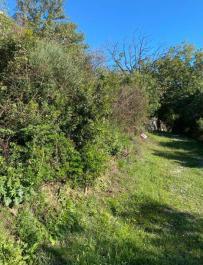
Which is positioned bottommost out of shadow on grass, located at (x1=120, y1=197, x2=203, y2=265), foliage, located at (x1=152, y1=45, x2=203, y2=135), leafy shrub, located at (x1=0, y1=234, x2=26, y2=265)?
shadow on grass, located at (x1=120, y1=197, x2=203, y2=265)

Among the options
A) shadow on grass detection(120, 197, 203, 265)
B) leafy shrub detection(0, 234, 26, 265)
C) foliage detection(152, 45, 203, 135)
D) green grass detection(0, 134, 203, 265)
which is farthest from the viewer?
foliage detection(152, 45, 203, 135)

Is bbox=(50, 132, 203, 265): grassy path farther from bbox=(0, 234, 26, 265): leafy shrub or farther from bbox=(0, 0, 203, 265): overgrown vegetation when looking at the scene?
bbox=(0, 234, 26, 265): leafy shrub

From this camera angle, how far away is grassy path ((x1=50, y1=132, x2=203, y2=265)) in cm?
518

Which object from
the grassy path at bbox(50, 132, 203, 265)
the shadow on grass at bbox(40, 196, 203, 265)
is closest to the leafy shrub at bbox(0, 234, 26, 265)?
the shadow on grass at bbox(40, 196, 203, 265)

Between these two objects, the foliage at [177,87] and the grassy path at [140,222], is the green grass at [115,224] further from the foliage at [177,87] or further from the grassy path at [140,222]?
the foliage at [177,87]

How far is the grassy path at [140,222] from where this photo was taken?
17.0ft

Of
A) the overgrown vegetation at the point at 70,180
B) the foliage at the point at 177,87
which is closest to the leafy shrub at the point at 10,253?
the overgrown vegetation at the point at 70,180

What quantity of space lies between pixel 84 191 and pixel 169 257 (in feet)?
7.76

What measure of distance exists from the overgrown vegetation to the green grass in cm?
2

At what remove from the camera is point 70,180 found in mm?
6715

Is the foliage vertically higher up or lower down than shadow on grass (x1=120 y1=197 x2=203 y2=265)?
higher up

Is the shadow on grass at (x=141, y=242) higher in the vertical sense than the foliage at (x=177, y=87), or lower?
lower

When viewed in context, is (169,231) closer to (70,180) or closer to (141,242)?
(141,242)

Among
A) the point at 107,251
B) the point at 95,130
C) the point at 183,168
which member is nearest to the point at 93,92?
the point at 95,130
